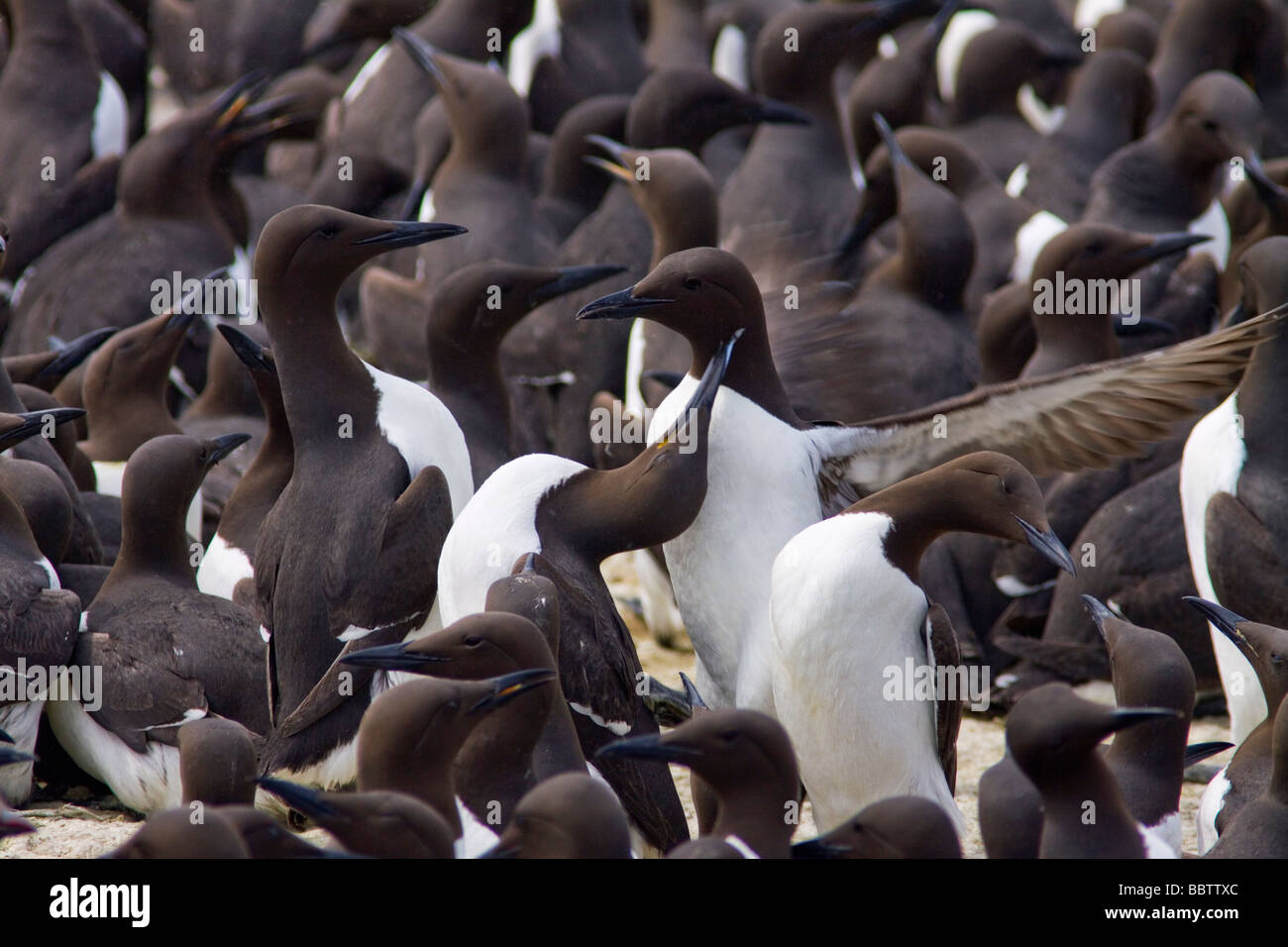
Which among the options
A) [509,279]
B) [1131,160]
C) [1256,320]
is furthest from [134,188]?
[1256,320]

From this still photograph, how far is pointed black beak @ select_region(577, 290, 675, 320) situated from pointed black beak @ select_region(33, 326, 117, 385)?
3581 mm

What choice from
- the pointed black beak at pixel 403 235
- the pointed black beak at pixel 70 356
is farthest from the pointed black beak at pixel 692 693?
the pointed black beak at pixel 70 356

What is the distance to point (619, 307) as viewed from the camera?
695 centimetres

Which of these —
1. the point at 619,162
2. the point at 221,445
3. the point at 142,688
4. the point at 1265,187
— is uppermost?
the point at 619,162

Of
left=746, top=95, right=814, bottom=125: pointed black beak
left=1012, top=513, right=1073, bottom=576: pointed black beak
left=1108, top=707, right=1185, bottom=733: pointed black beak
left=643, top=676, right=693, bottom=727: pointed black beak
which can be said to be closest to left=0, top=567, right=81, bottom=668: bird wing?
left=643, top=676, right=693, bottom=727: pointed black beak

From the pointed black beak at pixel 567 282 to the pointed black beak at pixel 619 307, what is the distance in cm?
159

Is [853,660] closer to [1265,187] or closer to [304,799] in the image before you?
[304,799]

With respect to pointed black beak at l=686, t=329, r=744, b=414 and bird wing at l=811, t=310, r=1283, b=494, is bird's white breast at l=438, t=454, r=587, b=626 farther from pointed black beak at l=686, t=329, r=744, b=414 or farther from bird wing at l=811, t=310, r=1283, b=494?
bird wing at l=811, t=310, r=1283, b=494

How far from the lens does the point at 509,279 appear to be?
849 centimetres

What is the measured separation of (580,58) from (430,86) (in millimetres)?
1478

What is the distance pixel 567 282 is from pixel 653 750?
366cm

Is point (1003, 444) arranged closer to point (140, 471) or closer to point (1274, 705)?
point (1274, 705)

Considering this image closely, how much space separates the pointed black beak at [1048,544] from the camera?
6.12 metres

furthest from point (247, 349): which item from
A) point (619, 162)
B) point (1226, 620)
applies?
point (1226, 620)
